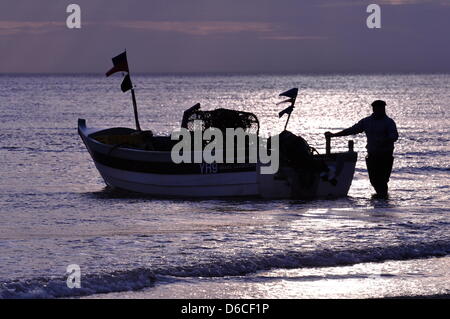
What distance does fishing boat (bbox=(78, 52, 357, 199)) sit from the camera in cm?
1786

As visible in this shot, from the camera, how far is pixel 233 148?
18.2 metres

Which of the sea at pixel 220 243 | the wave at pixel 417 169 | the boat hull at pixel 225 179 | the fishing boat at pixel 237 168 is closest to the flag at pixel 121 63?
the fishing boat at pixel 237 168

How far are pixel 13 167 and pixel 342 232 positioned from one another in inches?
586

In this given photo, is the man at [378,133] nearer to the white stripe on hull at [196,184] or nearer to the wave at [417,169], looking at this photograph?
the white stripe on hull at [196,184]

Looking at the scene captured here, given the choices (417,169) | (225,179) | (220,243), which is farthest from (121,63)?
(417,169)

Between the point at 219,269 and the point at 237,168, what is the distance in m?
7.06

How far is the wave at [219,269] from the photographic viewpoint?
10.2 metres

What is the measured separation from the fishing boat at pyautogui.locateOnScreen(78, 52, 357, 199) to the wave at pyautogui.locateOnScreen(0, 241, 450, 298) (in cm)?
546

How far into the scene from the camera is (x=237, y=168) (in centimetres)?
1823

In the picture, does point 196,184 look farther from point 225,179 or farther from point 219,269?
point 219,269

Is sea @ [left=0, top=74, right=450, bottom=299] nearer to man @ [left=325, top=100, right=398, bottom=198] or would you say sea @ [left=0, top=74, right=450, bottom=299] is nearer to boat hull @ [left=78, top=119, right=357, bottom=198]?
boat hull @ [left=78, top=119, right=357, bottom=198]

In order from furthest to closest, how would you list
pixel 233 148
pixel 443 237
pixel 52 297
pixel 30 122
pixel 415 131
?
pixel 30 122
pixel 415 131
pixel 233 148
pixel 443 237
pixel 52 297

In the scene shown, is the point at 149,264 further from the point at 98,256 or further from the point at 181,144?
the point at 181,144
